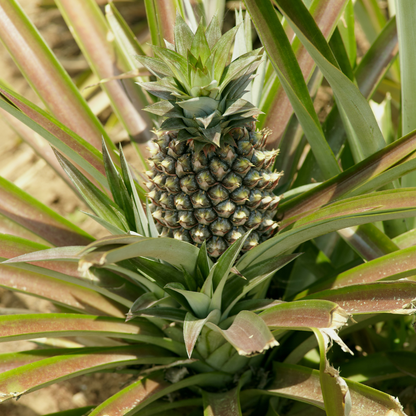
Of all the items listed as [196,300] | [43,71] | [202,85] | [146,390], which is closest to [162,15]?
[43,71]

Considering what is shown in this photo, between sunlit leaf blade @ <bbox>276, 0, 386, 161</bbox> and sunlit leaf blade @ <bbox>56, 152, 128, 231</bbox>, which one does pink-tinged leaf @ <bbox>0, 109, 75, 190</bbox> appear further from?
sunlit leaf blade @ <bbox>276, 0, 386, 161</bbox>

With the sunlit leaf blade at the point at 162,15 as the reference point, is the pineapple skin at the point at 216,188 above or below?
below

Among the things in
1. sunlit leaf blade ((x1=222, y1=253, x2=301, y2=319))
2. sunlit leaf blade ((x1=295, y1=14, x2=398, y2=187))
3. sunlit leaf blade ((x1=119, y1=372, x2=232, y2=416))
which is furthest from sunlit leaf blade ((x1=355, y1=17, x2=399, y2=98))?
sunlit leaf blade ((x1=119, y1=372, x2=232, y2=416))

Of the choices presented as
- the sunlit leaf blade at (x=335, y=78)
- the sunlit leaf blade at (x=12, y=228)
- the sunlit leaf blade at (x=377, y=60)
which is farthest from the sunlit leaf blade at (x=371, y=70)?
the sunlit leaf blade at (x=12, y=228)

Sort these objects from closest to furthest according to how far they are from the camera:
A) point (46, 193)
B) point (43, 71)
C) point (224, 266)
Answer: point (224, 266)
point (43, 71)
point (46, 193)

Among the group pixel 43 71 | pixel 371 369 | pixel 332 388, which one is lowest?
pixel 371 369

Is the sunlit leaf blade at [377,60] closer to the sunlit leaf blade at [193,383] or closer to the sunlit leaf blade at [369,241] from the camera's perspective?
the sunlit leaf blade at [369,241]

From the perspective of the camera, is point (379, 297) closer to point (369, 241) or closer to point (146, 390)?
point (369, 241)
